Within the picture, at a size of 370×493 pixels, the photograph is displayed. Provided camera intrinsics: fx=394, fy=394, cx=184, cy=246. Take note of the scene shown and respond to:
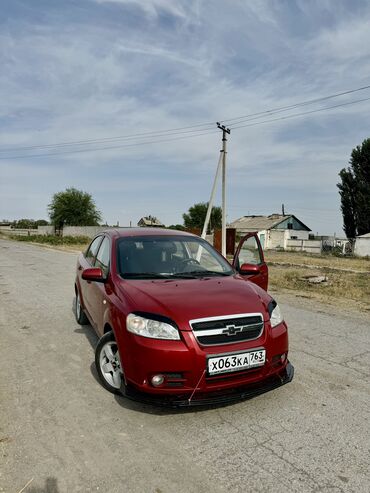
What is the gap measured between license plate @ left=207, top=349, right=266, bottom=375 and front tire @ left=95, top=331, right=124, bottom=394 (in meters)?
0.96

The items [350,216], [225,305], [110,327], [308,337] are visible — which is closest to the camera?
[225,305]

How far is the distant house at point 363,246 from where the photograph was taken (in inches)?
1529

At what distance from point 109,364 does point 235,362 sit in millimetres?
1310

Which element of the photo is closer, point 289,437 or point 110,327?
point 289,437

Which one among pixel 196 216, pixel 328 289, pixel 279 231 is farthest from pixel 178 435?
pixel 196 216

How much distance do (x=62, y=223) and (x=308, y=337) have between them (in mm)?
59091

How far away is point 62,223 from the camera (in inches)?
2395

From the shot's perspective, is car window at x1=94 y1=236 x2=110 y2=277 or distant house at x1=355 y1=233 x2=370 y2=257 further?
distant house at x1=355 y1=233 x2=370 y2=257

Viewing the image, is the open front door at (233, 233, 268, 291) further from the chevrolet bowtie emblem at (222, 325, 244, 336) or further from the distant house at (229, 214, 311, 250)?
the distant house at (229, 214, 311, 250)

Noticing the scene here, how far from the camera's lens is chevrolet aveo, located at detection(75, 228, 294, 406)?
3061 mm

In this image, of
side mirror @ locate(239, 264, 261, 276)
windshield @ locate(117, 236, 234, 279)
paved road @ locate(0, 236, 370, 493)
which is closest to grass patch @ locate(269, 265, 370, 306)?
paved road @ locate(0, 236, 370, 493)

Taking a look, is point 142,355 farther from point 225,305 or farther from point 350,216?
point 350,216

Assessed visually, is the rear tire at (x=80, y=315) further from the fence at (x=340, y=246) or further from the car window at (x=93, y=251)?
the fence at (x=340, y=246)

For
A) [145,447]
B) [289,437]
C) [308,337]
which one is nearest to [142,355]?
[145,447]
